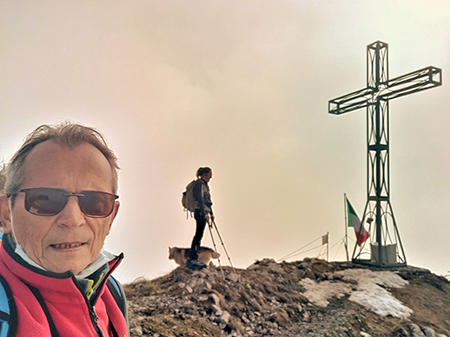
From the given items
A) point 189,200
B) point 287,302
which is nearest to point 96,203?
point 189,200

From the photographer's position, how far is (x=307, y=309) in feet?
24.3

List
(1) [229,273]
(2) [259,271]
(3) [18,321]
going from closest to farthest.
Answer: (3) [18,321] < (1) [229,273] < (2) [259,271]

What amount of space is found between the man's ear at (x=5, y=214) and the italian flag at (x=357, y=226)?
11.6 metres

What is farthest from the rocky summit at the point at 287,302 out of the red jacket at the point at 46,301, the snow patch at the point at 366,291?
the red jacket at the point at 46,301

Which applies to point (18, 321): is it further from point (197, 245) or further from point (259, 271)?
point (259, 271)

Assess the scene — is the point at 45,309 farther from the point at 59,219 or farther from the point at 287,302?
the point at 287,302

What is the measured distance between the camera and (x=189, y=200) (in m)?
6.61

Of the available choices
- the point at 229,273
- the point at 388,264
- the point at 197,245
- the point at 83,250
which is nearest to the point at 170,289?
the point at 197,245

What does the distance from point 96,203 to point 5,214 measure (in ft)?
1.19

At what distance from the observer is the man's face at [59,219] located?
1237 mm

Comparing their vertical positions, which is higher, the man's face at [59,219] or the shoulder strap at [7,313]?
the man's face at [59,219]

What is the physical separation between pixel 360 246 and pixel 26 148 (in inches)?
469

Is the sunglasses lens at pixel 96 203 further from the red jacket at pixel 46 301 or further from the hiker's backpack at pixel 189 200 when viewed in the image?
the hiker's backpack at pixel 189 200

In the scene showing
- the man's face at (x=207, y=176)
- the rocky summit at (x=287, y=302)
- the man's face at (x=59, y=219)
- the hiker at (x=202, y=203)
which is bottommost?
the rocky summit at (x=287, y=302)
